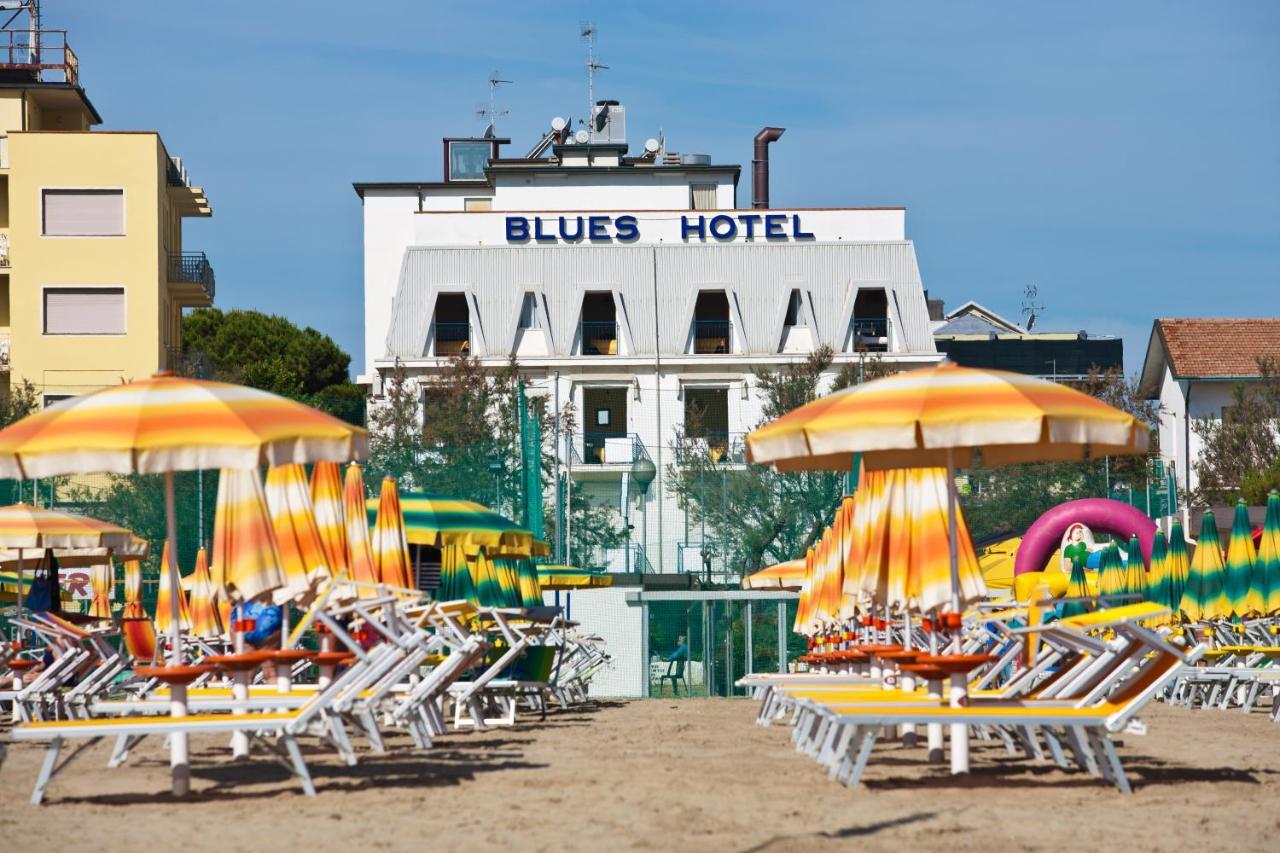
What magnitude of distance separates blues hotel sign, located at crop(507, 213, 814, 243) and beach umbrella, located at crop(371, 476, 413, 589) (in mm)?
38023

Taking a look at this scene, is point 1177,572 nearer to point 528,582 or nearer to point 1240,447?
point 528,582

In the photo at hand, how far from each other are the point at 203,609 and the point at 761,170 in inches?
1781

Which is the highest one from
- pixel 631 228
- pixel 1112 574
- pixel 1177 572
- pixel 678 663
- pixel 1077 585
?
pixel 631 228

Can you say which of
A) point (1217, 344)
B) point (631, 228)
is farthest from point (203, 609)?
point (1217, 344)

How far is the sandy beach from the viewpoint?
26.5ft

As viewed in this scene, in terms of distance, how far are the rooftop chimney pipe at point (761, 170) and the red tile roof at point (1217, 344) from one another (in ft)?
42.0

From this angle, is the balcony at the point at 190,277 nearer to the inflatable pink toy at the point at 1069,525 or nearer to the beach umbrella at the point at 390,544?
the inflatable pink toy at the point at 1069,525

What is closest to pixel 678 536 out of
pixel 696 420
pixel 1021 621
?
pixel 1021 621

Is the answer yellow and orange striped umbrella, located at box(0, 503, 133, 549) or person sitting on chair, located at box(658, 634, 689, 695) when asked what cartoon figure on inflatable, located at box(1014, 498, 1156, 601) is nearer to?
person sitting on chair, located at box(658, 634, 689, 695)

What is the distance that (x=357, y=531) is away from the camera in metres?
15.6

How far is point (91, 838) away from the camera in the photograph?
8281mm

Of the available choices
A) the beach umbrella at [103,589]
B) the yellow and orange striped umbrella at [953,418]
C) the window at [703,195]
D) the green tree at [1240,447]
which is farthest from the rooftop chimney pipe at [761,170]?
the yellow and orange striped umbrella at [953,418]

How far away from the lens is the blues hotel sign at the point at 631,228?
179 ft

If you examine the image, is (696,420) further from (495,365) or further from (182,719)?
(182,719)
